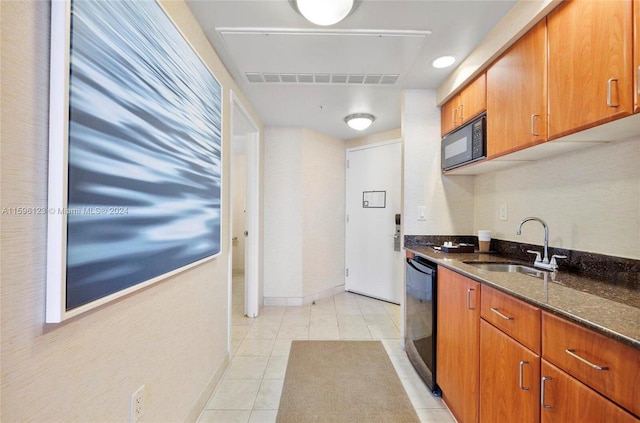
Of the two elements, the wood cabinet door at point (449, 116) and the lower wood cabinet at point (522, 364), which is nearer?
the lower wood cabinet at point (522, 364)

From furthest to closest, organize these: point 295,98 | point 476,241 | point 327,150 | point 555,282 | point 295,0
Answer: point 327,150
point 295,98
point 476,241
point 295,0
point 555,282

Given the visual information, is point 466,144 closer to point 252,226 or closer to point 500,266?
point 500,266

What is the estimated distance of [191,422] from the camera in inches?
58.4

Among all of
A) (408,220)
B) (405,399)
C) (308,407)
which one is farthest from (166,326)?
(408,220)

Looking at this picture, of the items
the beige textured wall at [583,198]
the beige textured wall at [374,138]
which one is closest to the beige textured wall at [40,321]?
the beige textured wall at [583,198]

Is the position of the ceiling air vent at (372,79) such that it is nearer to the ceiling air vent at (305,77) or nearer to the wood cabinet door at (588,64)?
the ceiling air vent at (305,77)

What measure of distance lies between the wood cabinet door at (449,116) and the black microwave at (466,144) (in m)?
0.07

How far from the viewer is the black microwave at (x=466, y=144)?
181cm

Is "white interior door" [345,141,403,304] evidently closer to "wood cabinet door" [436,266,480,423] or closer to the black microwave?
the black microwave

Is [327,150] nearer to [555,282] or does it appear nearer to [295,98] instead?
[295,98]

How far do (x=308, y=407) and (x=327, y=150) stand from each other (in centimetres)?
303

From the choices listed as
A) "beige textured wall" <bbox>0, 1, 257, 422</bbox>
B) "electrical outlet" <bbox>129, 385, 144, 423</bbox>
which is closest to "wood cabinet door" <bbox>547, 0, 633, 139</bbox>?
"beige textured wall" <bbox>0, 1, 257, 422</bbox>

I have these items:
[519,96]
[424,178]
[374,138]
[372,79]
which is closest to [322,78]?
[372,79]

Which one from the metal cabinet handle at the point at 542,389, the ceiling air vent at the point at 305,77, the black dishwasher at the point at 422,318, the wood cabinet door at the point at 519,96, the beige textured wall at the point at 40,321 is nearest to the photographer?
the beige textured wall at the point at 40,321
